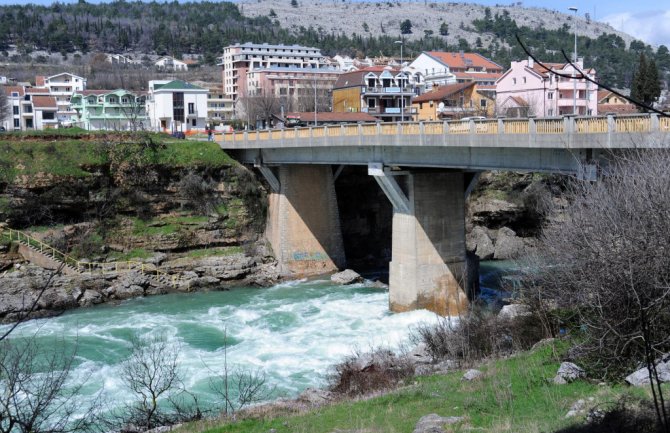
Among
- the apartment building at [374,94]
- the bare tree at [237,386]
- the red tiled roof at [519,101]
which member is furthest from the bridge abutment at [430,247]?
the apartment building at [374,94]

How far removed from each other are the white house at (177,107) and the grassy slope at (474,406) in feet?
230

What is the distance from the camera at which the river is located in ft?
80.5

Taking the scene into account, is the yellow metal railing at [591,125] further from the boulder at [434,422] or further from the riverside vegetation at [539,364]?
the boulder at [434,422]

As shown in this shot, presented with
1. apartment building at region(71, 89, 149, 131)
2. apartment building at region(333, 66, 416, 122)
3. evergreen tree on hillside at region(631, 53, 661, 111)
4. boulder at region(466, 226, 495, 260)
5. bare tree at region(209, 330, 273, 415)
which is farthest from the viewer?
apartment building at region(71, 89, 149, 131)

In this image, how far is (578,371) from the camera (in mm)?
15141

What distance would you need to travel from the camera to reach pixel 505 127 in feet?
84.7

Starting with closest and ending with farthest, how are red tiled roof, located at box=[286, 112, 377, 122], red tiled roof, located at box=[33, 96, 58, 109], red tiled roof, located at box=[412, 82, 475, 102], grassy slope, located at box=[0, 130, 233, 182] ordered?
grassy slope, located at box=[0, 130, 233, 182], red tiled roof, located at box=[286, 112, 377, 122], red tiled roof, located at box=[412, 82, 475, 102], red tiled roof, located at box=[33, 96, 58, 109]

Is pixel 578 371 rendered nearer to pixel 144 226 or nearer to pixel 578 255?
pixel 578 255

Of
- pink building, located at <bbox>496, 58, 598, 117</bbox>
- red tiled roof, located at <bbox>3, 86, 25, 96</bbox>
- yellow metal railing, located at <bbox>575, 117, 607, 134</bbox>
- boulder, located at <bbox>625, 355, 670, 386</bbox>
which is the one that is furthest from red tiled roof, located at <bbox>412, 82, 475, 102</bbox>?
boulder, located at <bbox>625, 355, 670, 386</bbox>

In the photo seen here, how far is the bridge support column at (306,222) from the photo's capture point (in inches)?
1687

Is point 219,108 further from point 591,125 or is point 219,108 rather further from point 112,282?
point 591,125

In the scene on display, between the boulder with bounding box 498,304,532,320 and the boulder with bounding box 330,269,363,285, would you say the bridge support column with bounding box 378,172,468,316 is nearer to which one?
the boulder with bounding box 330,269,363,285

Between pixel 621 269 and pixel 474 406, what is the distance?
3.76m

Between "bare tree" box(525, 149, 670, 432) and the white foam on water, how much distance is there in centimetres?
933
